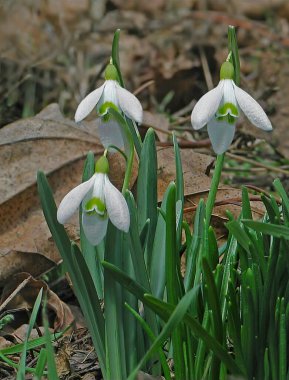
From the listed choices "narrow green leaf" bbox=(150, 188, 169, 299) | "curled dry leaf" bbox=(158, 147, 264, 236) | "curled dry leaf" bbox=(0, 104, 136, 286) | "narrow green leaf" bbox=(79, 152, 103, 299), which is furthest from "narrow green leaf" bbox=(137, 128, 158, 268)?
"curled dry leaf" bbox=(0, 104, 136, 286)

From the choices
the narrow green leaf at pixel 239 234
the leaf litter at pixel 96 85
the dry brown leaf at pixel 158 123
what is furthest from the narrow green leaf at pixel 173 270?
the dry brown leaf at pixel 158 123

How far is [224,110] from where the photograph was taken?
2.07m

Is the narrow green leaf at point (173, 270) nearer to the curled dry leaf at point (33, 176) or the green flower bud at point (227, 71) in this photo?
the green flower bud at point (227, 71)

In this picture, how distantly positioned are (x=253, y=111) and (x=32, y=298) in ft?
3.97

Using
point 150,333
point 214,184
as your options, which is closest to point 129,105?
point 214,184

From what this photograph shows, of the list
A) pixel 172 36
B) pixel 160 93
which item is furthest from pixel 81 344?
pixel 172 36

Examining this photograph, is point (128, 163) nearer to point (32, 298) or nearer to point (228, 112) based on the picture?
point (228, 112)

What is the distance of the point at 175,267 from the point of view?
203cm

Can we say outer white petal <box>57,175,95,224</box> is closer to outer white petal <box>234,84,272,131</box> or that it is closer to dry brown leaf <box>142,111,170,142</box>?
outer white petal <box>234,84,272,131</box>

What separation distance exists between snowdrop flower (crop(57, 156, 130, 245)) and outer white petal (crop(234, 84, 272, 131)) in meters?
0.35

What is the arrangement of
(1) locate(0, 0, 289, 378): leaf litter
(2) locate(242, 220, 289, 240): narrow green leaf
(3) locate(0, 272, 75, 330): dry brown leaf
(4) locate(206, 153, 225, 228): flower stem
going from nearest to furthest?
(2) locate(242, 220, 289, 240): narrow green leaf, (4) locate(206, 153, 225, 228): flower stem, (3) locate(0, 272, 75, 330): dry brown leaf, (1) locate(0, 0, 289, 378): leaf litter

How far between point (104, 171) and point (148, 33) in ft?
17.8

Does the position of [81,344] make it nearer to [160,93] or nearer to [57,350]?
[57,350]

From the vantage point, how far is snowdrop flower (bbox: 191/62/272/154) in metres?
2.04
